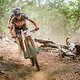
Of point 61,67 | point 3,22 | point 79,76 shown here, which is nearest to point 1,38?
point 3,22

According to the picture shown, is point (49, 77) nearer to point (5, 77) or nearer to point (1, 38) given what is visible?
point (5, 77)

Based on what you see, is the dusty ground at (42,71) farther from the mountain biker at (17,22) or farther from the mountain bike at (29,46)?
the mountain biker at (17,22)

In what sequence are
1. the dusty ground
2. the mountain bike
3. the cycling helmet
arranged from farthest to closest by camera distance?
the cycling helmet → the mountain bike → the dusty ground

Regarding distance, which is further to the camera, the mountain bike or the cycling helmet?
the cycling helmet

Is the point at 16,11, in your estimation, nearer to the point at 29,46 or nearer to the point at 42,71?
the point at 29,46

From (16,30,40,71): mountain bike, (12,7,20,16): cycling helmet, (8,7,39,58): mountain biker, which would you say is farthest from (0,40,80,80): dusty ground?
(12,7,20,16): cycling helmet

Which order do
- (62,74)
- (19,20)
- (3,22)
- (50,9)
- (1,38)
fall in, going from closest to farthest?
(62,74), (19,20), (1,38), (3,22), (50,9)

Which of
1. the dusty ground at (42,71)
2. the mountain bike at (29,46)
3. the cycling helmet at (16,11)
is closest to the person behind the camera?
the dusty ground at (42,71)

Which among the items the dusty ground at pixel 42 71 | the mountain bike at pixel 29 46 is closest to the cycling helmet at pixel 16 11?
the mountain bike at pixel 29 46

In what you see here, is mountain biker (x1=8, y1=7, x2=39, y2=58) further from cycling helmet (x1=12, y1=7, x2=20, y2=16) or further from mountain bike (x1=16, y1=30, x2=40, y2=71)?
mountain bike (x1=16, y1=30, x2=40, y2=71)

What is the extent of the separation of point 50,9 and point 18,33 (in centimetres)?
1574

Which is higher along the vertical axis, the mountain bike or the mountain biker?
the mountain biker

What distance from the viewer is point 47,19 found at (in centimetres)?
2547

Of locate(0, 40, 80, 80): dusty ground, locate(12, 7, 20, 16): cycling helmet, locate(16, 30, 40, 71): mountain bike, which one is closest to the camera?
locate(0, 40, 80, 80): dusty ground
